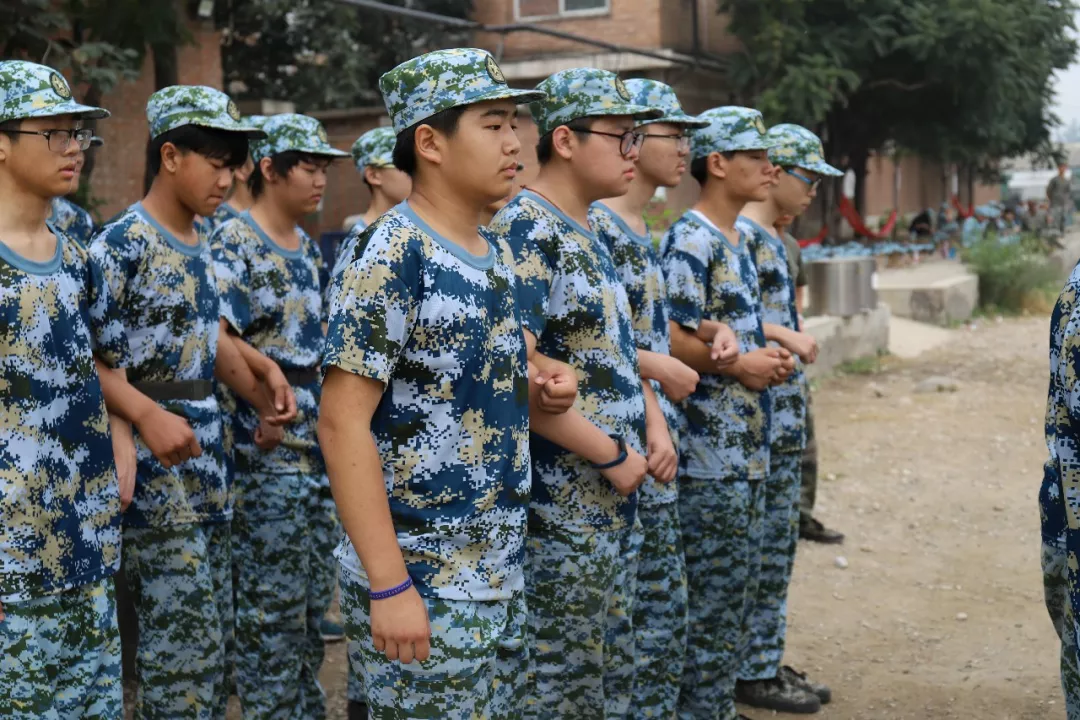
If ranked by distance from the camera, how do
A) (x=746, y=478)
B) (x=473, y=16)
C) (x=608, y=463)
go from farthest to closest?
(x=473, y=16), (x=746, y=478), (x=608, y=463)

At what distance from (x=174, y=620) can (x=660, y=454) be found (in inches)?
54.2

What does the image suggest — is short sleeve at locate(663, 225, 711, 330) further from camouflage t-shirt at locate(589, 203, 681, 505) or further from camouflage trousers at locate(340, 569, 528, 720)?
camouflage trousers at locate(340, 569, 528, 720)

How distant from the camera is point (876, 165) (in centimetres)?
3428

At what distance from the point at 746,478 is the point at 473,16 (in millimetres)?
18888

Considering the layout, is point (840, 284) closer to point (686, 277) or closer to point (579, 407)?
point (686, 277)

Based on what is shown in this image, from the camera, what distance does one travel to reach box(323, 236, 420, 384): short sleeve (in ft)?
8.00

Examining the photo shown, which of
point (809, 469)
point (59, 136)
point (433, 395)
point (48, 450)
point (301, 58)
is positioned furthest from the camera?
point (301, 58)

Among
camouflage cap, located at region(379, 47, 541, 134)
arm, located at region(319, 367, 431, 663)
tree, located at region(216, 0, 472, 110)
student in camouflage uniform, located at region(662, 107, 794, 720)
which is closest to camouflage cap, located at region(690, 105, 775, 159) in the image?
student in camouflage uniform, located at region(662, 107, 794, 720)

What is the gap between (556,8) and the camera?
21.4 meters

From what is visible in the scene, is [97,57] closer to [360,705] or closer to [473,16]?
[360,705]

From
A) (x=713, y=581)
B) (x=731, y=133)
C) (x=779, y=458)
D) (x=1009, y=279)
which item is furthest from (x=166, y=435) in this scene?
(x=1009, y=279)

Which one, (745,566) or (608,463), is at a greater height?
(608,463)

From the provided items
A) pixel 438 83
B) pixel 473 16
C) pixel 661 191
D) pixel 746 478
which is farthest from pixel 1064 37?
pixel 438 83

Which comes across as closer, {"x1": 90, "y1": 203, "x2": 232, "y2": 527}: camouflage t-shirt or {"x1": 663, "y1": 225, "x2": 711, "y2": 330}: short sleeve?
{"x1": 90, "y1": 203, "x2": 232, "y2": 527}: camouflage t-shirt
